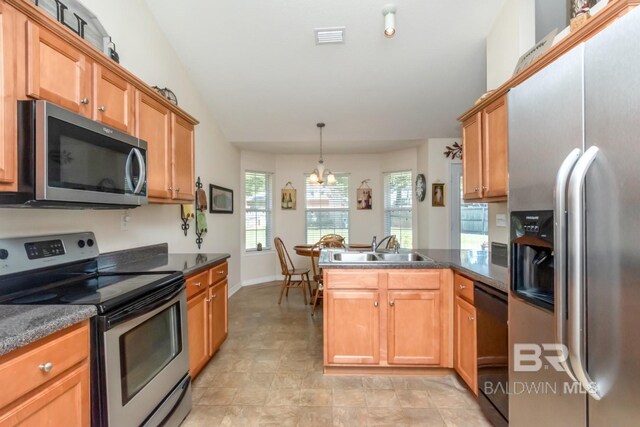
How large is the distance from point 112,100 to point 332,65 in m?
2.34

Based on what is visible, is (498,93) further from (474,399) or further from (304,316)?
(304,316)

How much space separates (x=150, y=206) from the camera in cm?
263

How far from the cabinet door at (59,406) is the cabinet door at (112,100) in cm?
127

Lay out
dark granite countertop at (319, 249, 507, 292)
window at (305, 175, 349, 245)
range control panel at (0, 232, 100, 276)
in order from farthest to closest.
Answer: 1. window at (305, 175, 349, 245)
2. dark granite countertop at (319, 249, 507, 292)
3. range control panel at (0, 232, 100, 276)

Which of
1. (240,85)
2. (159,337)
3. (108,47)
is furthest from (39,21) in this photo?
(240,85)

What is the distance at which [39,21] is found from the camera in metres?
1.25

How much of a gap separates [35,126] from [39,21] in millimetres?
461

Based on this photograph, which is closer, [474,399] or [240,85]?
[474,399]

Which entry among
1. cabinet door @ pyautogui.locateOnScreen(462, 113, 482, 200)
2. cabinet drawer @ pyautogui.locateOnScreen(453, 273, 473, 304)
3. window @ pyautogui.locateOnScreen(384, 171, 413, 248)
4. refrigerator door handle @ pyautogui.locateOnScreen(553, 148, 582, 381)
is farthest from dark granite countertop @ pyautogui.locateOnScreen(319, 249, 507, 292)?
window @ pyautogui.locateOnScreen(384, 171, 413, 248)

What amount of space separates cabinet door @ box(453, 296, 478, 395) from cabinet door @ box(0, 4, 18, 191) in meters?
2.45

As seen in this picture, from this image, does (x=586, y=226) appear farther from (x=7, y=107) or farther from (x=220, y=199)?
(x=220, y=199)

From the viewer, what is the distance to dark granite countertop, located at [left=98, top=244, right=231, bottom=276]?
6.64 feet

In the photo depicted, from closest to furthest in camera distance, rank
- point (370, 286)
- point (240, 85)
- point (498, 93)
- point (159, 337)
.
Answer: point (159, 337), point (498, 93), point (370, 286), point (240, 85)

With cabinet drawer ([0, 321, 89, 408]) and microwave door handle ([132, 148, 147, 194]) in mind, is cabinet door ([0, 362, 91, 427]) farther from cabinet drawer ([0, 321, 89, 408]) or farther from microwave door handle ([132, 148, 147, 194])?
microwave door handle ([132, 148, 147, 194])
